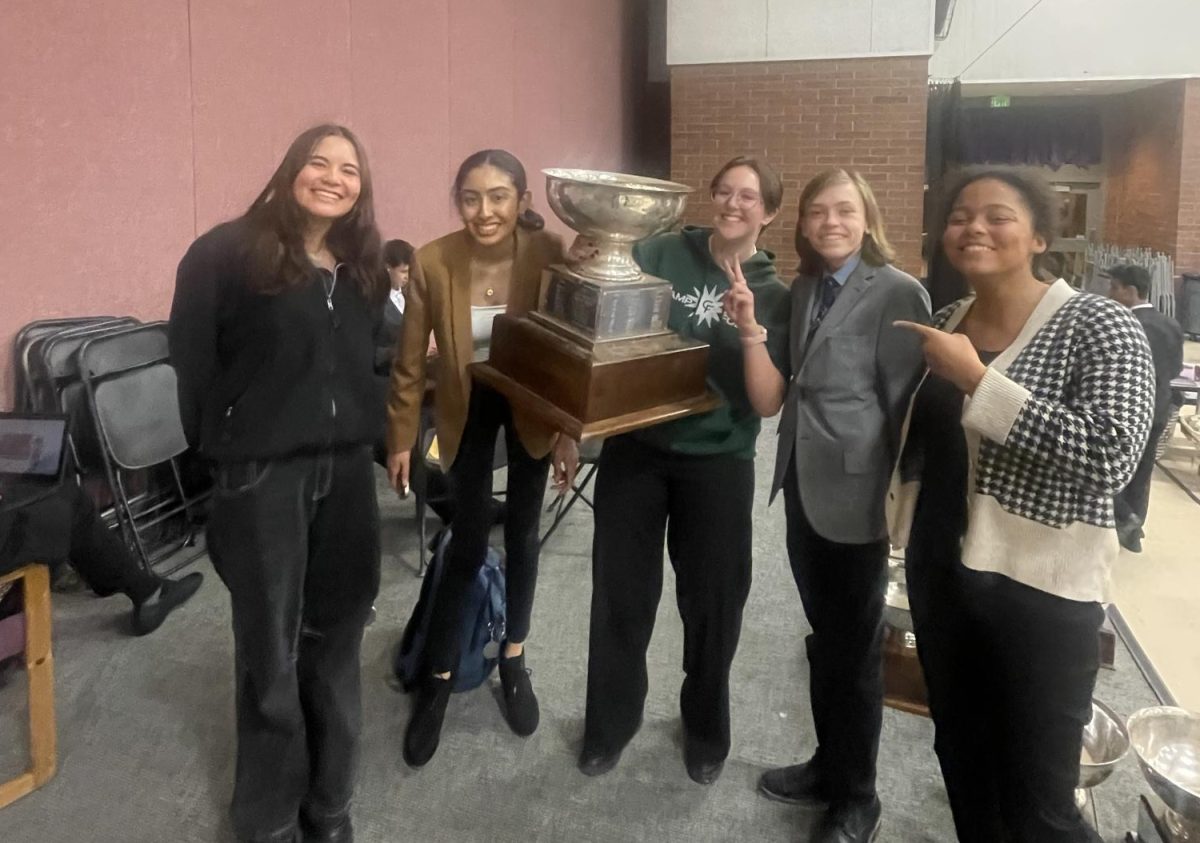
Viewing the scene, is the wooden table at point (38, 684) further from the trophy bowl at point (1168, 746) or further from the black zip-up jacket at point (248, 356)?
the trophy bowl at point (1168, 746)

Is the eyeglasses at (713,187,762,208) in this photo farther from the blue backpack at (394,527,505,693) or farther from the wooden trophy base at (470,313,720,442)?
the blue backpack at (394,527,505,693)

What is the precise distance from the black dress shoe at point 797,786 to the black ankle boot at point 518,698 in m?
0.54

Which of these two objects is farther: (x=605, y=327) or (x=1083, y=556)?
(x=605, y=327)

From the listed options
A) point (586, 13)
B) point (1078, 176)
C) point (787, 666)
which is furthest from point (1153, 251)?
point (787, 666)

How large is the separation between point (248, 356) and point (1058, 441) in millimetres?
1166

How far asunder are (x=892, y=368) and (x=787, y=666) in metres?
1.20

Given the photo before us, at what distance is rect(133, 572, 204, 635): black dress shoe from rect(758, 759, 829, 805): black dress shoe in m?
1.71

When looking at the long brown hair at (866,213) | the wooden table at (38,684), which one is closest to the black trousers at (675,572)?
the long brown hair at (866,213)

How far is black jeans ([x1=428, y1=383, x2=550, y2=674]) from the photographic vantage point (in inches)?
69.0

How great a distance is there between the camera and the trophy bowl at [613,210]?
54.8 inches

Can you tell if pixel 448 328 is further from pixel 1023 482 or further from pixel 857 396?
pixel 1023 482

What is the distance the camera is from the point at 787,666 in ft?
7.55

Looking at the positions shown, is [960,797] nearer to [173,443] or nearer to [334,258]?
[334,258]

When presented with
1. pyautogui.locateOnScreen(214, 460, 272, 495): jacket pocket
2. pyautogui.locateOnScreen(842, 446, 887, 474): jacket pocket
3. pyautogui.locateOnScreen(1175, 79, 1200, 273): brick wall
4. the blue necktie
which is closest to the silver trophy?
the blue necktie
